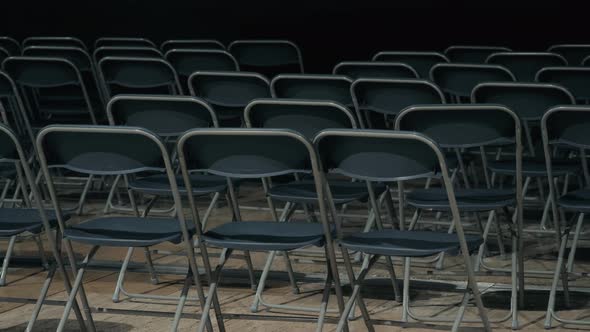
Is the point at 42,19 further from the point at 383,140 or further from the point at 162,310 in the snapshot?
the point at 383,140

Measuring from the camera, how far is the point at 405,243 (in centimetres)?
471

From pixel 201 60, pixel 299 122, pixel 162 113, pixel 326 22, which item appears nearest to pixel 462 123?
pixel 299 122

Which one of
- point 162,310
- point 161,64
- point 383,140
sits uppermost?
point 383,140

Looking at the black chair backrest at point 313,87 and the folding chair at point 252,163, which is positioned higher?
the folding chair at point 252,163

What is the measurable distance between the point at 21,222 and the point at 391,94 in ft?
7.00

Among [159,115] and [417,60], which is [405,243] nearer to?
[159,115]

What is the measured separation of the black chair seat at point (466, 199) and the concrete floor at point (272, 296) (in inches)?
14.8

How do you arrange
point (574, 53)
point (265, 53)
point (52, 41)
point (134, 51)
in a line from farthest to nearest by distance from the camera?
1. point (52, 41)
2. point (265, 53)
3. point (574, 53)
4. point (134, 51)

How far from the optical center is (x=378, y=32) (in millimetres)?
11289

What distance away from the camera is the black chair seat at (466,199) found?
548 cm

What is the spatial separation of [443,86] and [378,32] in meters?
Result: 4.05

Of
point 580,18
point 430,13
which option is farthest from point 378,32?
point 580,18

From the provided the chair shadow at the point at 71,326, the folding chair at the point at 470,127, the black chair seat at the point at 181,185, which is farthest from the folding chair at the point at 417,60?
the chair shadow at the point at 71,326

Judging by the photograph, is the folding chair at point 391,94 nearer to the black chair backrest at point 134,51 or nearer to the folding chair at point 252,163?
the folding chair at point 252,163
